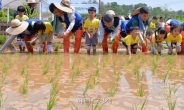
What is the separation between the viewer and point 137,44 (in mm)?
6266

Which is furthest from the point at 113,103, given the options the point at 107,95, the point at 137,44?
the point at 137,44

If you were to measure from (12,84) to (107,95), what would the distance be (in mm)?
942

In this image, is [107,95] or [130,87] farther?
[130,87]

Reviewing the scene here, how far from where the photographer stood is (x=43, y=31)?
6172 millimetres

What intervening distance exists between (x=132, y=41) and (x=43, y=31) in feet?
6.18

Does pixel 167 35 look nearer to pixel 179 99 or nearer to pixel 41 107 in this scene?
pixel 179 99

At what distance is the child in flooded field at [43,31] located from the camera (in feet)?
19.8

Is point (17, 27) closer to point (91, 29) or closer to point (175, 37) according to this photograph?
point (91, 29)

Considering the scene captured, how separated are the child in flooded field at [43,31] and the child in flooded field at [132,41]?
5.33 ft

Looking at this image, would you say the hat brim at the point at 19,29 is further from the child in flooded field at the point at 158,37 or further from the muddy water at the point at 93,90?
the child in flooded field at the point at 158,37

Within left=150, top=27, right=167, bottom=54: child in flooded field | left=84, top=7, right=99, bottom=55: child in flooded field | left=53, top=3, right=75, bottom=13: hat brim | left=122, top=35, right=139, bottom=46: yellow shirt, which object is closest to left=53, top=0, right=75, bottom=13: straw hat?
left=53, top=3, right=75, bottom=13: hat brim

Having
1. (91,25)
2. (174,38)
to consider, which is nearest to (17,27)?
(91,25)

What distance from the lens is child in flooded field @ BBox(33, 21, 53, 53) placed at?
19.8ft

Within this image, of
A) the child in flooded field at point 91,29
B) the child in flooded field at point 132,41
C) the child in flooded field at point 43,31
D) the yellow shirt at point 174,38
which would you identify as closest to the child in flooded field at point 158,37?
the yellow shirt at point 174,38
